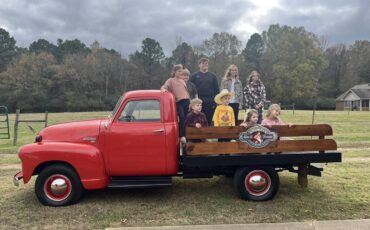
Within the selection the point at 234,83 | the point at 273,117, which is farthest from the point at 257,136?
the point at 234,83

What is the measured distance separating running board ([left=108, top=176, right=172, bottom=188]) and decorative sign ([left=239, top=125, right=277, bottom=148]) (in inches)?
56.1

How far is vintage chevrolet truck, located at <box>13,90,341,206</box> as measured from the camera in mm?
5910

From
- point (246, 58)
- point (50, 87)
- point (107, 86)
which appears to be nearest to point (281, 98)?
point (246, 58)

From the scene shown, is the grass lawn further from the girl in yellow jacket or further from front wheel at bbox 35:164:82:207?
the girl in yellow jacket

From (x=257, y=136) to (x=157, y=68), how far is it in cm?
7245

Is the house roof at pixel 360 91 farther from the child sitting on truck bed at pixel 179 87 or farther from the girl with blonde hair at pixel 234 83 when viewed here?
the child sitting on truck bed at pixel 179 87

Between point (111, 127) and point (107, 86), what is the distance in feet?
215

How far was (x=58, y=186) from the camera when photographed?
Result: 19.5 ft

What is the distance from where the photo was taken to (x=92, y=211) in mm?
5691

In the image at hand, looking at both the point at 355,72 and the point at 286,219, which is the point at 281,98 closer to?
the point at 355,72

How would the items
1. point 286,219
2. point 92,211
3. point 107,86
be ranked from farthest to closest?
point 107,86 → point 92,211 → point 286,219

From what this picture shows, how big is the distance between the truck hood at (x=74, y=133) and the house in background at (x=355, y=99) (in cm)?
6572

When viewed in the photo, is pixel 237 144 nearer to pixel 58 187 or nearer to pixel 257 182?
pixel 257 182

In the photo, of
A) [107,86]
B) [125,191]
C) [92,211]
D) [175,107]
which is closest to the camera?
[92,211]
